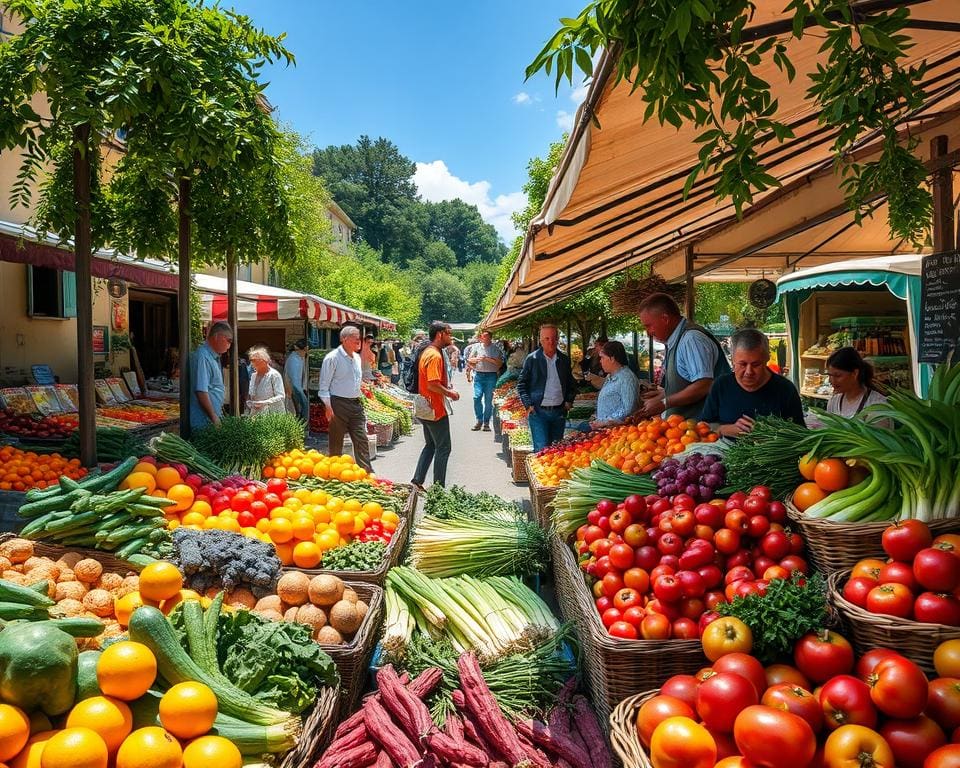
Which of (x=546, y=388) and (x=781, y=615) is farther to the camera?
(x=546, y=388)

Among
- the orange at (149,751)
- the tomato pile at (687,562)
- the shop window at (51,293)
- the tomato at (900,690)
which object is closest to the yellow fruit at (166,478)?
the orange at (149,751)

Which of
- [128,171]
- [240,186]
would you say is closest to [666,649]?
[240,186]

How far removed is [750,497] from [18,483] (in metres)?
5.07

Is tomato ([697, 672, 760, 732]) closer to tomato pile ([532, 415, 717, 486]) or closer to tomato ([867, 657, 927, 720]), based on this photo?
tomato ([867, 657, 927, 720])

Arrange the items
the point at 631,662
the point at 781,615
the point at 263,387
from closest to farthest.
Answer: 1. the point at 781,615
2. the point at 631,662
3. the point at 263,387

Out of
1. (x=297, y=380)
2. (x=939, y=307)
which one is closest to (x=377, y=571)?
(x=939, y=307)

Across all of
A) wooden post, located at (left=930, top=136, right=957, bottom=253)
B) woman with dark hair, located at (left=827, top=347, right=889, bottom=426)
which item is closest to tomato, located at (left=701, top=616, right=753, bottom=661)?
woman with dark hair, located at (left=827, top=347, right=889, bottom=426)

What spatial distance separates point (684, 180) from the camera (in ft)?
14.7

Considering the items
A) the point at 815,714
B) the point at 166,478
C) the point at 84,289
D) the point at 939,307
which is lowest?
the point at 815,714

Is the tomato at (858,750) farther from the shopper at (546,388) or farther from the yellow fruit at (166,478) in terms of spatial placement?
the shopper at (546,388)

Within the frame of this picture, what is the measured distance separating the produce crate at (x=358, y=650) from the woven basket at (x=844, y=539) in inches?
84.1

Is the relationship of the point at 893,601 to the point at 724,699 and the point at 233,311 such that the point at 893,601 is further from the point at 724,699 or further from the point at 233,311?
the point at 233,311

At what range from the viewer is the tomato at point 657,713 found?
2.03m

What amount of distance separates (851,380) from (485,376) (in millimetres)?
10242
